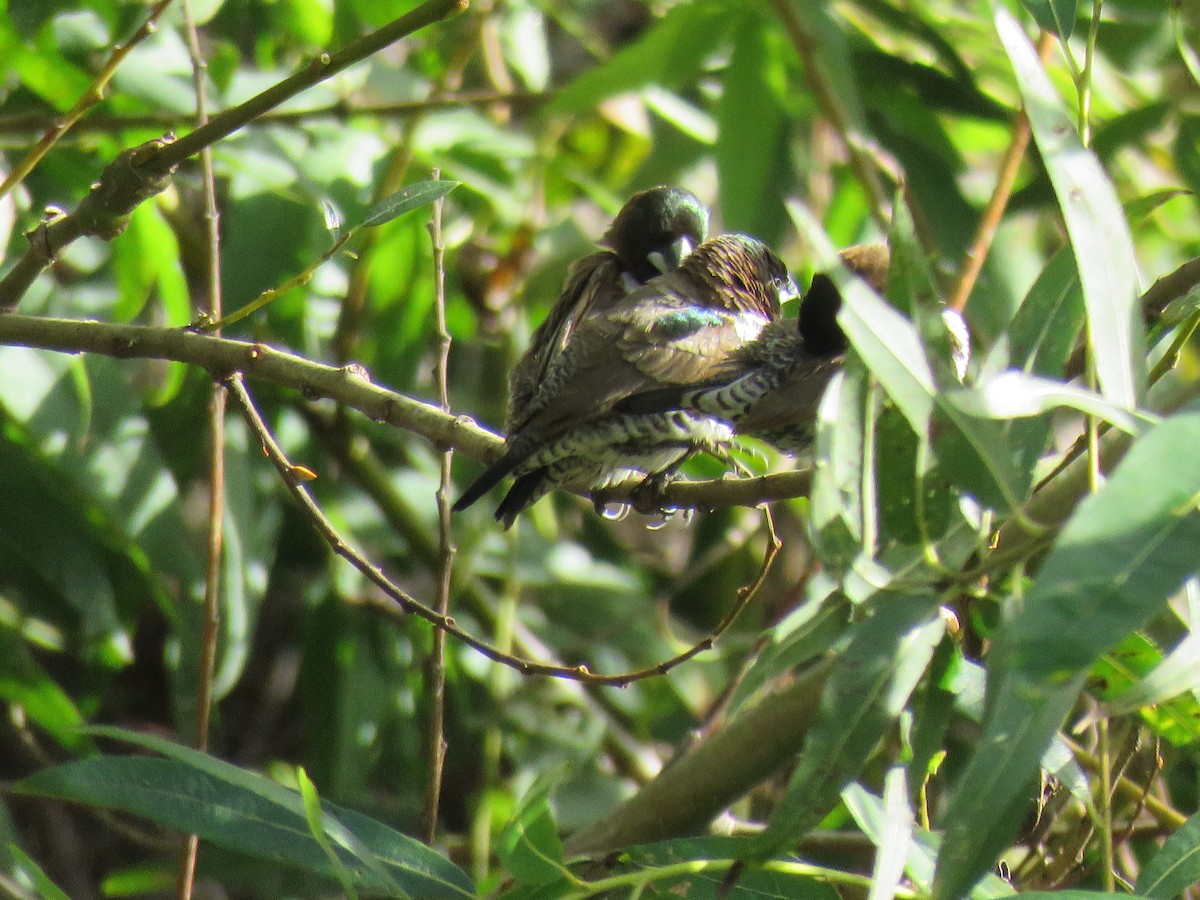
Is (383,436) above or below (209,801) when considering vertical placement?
above

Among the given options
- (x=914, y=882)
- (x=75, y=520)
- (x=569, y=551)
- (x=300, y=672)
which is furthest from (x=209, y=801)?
(x=569, y=551)

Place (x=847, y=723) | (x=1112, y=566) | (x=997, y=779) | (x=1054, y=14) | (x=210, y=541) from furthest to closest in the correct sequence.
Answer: (x=210, y=541) < (x=1054, y=14) < (x=847, y=723) < (x=997, y=779) < (x=1112, y=566)

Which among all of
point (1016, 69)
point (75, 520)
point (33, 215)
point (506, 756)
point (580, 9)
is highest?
point (580, 9)

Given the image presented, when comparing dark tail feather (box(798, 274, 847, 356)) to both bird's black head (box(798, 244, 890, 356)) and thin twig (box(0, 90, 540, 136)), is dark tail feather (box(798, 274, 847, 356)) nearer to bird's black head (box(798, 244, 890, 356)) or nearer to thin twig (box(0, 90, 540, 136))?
bird's black head (box(798, 244, 890, 356))

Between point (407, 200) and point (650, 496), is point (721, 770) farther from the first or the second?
point (407, 200)

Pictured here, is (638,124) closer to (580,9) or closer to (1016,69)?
(580,9)

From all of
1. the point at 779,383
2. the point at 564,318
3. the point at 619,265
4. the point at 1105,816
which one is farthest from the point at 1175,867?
the point at 619,265
